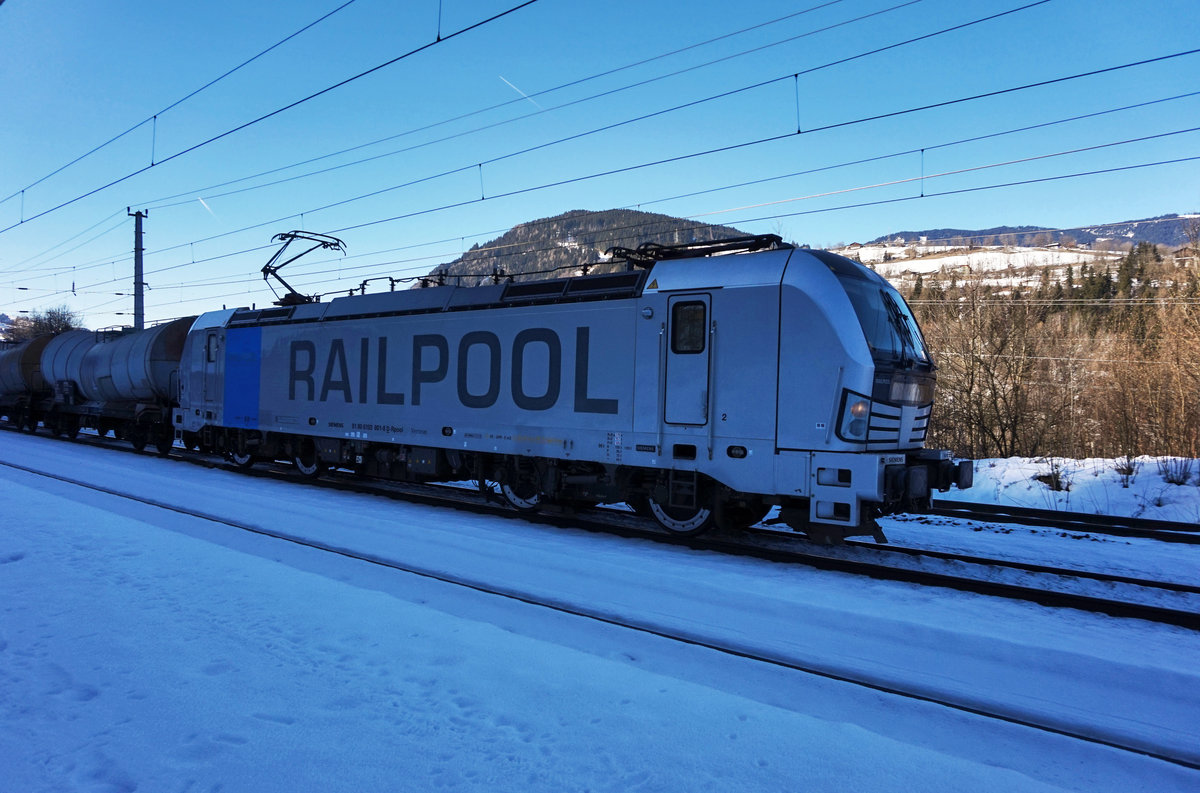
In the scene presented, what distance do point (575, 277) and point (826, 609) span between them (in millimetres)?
5958

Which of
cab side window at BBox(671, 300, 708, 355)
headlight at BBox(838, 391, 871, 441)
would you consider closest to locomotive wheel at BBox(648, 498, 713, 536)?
cab side window at BBox(671, 300, 708, 355)

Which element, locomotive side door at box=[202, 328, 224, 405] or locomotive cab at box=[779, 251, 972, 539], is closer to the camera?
locomotive cab at box=[779, 251, 972, 539]

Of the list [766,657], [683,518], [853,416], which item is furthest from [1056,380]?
[766,657]

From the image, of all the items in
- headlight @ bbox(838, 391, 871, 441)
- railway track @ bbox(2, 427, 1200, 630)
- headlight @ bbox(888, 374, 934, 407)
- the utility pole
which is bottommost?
railway track @ bbox(2, 427, 1200, 630)

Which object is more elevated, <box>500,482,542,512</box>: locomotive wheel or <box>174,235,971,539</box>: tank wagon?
<box>174,235,971,539</box>: tank wagon

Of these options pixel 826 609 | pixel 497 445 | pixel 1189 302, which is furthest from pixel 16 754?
pixel 1189 302

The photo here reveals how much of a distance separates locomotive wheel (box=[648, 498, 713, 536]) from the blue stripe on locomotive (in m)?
10.5

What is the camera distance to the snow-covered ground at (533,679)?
136 inches

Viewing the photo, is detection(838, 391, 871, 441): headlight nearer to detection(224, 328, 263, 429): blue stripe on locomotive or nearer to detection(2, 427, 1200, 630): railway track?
detection(2, 427, 1200, 630): railway track

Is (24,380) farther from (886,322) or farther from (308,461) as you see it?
(886,322)

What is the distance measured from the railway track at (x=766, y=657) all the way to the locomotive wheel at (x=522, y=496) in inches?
135

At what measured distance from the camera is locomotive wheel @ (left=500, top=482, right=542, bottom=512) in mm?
11055

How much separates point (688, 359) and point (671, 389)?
444 mm

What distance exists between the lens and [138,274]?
32.0 m
